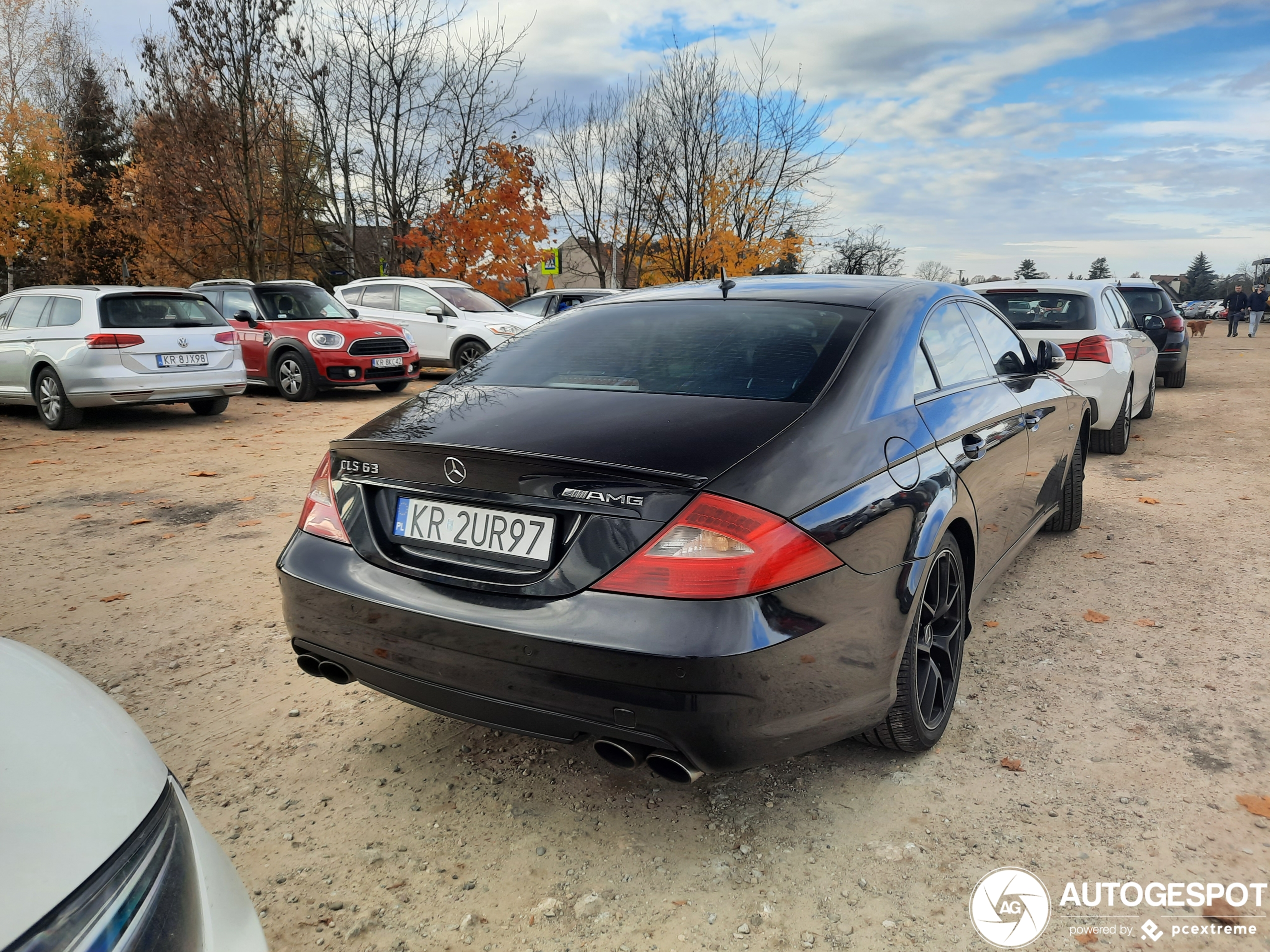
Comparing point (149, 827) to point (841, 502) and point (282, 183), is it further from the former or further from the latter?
point (282, 183)

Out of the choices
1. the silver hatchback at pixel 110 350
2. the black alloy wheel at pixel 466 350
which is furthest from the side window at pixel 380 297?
the silver hatchback at pixel 110 350

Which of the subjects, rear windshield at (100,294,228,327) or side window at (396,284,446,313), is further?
side window at (396,284,446,313)

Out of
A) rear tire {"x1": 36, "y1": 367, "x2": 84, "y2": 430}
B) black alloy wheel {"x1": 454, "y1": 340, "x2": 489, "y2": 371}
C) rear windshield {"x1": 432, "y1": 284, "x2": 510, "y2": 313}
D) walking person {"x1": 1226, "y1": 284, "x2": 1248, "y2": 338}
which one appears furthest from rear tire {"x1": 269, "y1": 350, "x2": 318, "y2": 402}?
walking person {"x1": 1226, "y1": 284, "x2": 1248, "y2": 338}

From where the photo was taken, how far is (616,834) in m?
2.49

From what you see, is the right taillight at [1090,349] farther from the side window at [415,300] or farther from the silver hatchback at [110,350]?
the side window at [415,300]

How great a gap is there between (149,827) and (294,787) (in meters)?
1.52

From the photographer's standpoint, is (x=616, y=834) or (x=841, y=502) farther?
(x=616, y=834)

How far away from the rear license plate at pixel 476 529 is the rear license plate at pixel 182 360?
8806 millimetres

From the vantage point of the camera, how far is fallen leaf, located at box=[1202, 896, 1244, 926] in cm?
210

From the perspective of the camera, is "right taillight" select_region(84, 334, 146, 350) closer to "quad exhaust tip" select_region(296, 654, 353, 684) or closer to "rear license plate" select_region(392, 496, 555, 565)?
"quad exhaust tip" select_region(296, 654, 353, 684)

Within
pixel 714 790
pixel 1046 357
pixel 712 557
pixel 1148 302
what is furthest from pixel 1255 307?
pixel 712 557

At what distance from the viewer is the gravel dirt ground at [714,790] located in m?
2.17

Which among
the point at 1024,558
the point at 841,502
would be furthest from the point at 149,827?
the point at 1024,558

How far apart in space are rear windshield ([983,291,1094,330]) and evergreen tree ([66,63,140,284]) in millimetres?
37436
